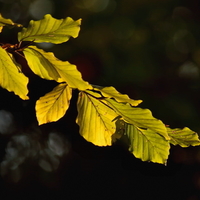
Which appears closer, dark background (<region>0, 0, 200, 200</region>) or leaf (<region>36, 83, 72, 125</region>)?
leaf (<region>36, 83, 72, 125</region>)

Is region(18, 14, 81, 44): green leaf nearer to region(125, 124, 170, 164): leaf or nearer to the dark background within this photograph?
region(125, 124, 170, 164): leaf

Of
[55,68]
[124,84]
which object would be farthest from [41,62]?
[124,84]

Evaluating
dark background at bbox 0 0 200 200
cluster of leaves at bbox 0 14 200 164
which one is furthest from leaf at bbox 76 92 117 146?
dark background at bbox 0 0 200 200

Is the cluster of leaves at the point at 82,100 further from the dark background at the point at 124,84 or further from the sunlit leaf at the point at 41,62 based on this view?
the dark background at the point at 124,84

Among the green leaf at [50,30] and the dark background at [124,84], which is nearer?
the green leaf at [50,30]

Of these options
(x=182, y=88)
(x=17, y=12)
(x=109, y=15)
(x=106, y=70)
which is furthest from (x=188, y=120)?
(x=17, y=12)

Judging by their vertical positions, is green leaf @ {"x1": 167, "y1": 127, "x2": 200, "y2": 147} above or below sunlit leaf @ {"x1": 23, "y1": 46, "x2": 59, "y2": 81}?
below

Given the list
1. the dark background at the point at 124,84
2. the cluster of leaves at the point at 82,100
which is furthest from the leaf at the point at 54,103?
the dark background at the point at 124,84
